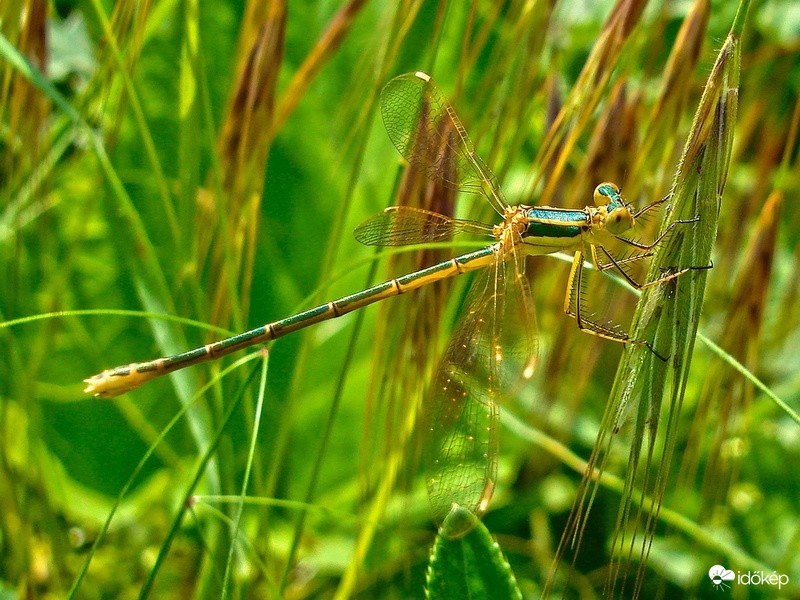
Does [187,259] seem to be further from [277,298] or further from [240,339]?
[277,298]

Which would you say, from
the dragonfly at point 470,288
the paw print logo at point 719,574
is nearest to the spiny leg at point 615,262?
the dragonfly at point 470,288

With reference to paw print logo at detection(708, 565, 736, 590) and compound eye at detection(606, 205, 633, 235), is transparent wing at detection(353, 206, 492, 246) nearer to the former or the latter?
compound eye at detection(606, 205, 633, 235)

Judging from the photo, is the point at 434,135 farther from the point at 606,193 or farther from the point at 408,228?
the point at 606,193

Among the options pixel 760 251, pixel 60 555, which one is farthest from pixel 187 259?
pixel 760 251

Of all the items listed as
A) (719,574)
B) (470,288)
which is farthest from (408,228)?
(719,574)

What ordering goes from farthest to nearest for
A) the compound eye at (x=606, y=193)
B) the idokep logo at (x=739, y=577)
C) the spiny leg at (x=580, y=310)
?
1. the idokep logo at (x=739, y=577)
2. the compound eye at (x=606, y=193)
3. the spiny leg at (x=580, y=310)

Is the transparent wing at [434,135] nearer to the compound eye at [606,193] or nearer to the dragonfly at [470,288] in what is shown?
the dragonfly at [470,288]

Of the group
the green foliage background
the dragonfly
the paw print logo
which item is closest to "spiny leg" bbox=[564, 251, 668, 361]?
the dragonfly
